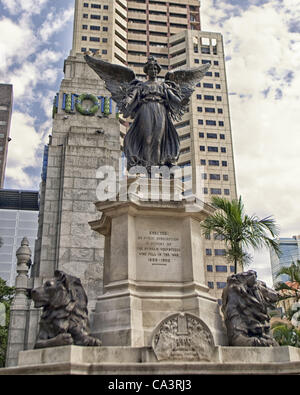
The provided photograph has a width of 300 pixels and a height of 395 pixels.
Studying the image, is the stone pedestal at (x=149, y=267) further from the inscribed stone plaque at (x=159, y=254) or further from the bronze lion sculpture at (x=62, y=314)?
the bronze lion sculpture at (x=62, y=314)

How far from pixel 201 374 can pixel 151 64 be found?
849 cm

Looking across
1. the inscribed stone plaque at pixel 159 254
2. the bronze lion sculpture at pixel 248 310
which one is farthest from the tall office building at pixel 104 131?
the bronze lion sculpture at pixel 248 310

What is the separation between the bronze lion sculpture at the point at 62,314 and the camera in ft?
28.3

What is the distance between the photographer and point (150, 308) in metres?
9.73

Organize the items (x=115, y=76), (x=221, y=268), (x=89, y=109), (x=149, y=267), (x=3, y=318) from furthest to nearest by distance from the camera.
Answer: (x=221, y=268) → (x=89, y=109) → (x=3, y=318) → (x=115, y=76) → (x=149, y=267)

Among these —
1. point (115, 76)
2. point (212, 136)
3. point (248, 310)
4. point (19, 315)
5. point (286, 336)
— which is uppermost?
point (212, 136)

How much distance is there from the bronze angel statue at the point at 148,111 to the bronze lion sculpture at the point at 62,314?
13.9 ft

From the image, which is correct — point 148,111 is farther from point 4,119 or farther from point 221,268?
point 4,119

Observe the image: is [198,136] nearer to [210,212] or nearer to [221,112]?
[221,112]

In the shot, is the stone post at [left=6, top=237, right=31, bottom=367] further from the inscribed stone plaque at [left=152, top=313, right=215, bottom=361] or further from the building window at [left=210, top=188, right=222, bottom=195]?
the building window at [left=210, top=188, right=222, bottom=195]

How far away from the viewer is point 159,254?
10.5 metres

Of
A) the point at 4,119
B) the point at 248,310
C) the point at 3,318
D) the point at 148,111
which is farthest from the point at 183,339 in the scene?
the point at 4,119

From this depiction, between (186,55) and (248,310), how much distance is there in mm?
98692

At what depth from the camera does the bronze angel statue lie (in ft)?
40.4
